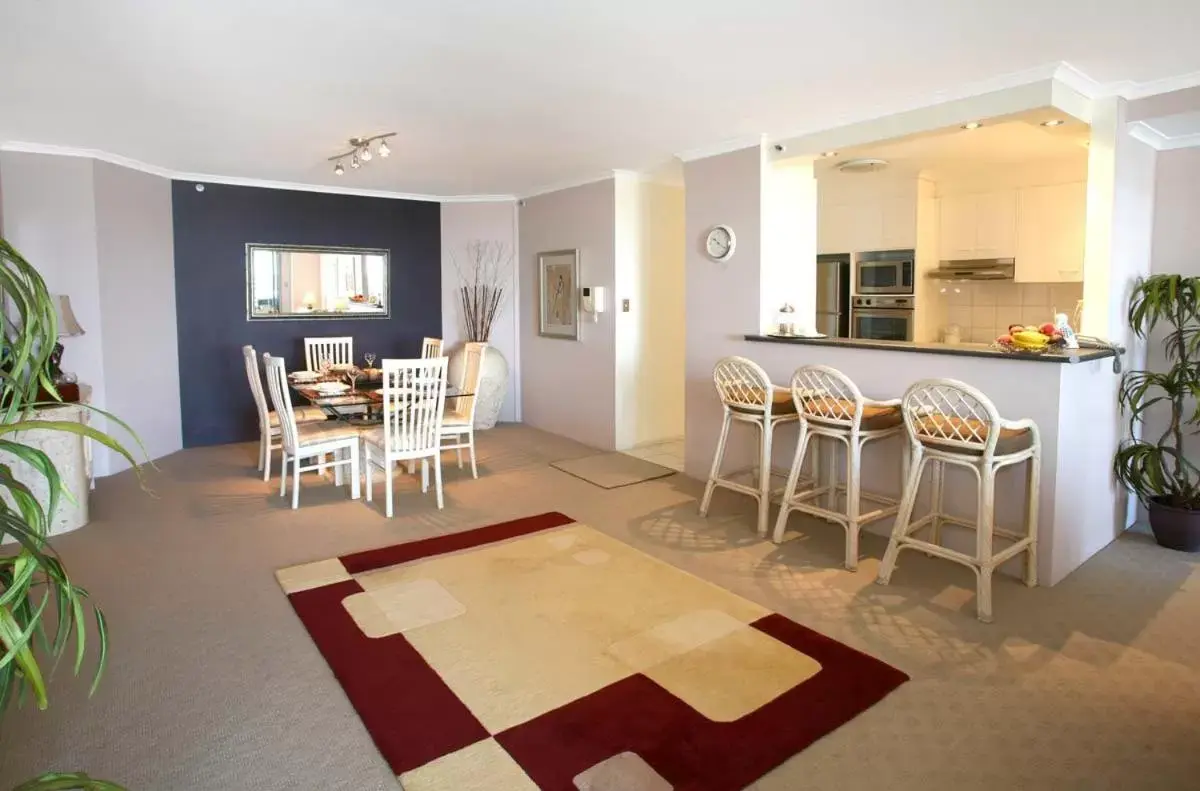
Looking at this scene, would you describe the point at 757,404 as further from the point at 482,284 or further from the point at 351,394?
the point at 482,284

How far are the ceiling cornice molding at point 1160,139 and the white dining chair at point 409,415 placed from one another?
391 centimetres

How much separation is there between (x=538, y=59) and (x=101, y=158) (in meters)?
3.86

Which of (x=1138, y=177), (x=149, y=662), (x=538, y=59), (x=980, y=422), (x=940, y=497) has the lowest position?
(x=149, y=662)

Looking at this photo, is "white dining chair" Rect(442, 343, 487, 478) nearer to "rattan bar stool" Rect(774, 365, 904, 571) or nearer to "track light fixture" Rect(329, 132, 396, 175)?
"track light fixture" Rect(329, 132, 396, 175)

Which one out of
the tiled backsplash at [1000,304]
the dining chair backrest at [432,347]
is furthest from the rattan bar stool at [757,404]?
the tiled backsplash at [1000,304]

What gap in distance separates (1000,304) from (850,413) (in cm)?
361

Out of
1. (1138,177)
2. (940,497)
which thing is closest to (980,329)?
(1138,177)

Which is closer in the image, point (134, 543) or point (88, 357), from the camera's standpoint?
point (134, 543)

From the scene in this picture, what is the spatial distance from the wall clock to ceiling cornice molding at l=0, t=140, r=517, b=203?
3019 millimetres

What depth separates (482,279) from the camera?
7684 millimetres

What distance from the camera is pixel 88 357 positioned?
17.7 ft

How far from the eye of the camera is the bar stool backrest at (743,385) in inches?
162

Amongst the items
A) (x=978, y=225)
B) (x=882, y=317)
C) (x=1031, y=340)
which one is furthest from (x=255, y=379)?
(x=978, y=225)

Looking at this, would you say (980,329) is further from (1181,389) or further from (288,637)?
(288,637)
